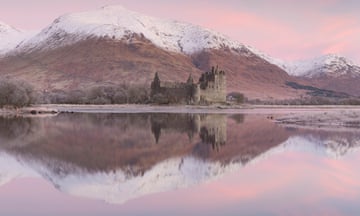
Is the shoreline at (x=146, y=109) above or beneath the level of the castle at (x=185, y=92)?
beneath

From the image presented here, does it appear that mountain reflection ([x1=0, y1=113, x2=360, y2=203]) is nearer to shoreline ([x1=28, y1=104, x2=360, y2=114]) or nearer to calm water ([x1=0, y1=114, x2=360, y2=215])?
calm water ([x1=0, y1=114, x2=360, y2=215])

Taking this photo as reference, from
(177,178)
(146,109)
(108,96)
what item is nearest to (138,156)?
(177,178)

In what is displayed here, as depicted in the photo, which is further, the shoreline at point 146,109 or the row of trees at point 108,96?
the row of trees at point 108,96

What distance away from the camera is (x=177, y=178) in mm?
16984

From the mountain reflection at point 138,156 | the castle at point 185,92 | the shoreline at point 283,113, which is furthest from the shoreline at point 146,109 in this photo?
the mountain reflection at point 138,156

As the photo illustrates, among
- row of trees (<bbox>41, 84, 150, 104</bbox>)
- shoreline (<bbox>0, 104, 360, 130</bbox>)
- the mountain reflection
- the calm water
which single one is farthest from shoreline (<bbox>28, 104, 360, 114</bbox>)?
the calm water

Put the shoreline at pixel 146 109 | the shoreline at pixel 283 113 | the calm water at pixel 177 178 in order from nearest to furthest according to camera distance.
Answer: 1. the calm water at pixel 177 178
2. the shoreline at pixel 283 113
3. the shoreline at pixel 146 109

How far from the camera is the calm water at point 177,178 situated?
1277 cm

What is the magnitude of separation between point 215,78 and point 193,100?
15338mm

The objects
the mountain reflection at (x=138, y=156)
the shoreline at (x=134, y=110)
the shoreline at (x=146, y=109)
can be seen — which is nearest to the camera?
the mountain reflection at (x=138, y=156)

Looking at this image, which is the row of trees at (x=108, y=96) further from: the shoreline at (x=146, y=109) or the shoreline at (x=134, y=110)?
the shoreline at (x=134, y=110)

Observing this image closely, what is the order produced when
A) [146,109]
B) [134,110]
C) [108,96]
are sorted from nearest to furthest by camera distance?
[134,110] → [146,109] → [108,96]

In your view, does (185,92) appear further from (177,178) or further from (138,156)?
(177,178)

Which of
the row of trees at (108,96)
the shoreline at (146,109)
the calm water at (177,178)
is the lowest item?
the shoreline at (146,109)
